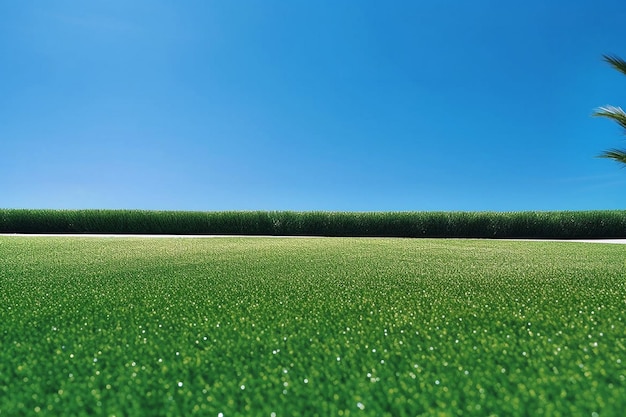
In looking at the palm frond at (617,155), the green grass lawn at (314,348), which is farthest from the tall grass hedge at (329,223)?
the green grass lawn at (314,348)

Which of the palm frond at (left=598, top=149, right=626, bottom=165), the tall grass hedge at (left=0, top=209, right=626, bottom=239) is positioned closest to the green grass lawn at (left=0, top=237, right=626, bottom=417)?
the palm frond at (left=598, top=149, right=626, bottom=165)

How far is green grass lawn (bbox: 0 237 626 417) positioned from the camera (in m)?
1.68

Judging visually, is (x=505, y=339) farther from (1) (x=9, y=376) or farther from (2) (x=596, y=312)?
(1) (x=9, y=376)

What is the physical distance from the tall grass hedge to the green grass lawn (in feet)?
61.5

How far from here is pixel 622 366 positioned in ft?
6.57

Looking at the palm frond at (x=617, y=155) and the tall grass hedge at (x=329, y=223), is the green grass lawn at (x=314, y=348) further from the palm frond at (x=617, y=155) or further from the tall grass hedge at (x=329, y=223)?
the tall grass hedge at (x=329, y=223)

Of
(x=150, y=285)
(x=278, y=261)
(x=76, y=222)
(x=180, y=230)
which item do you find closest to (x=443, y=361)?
(x=150, y=285)

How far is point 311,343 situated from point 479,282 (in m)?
2.84

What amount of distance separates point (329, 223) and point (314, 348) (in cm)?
2120

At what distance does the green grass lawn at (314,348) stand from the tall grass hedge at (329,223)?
738 inches

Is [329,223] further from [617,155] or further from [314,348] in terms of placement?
[314,348]

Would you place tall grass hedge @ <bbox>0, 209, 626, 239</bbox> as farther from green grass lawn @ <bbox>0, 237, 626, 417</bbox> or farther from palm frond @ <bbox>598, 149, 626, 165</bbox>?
green grass lawn @ <bbox>0, 237, 626, 417</bbox>

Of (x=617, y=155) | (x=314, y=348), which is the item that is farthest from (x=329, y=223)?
(x=314, y=348)

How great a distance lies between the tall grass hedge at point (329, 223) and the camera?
22.7m
